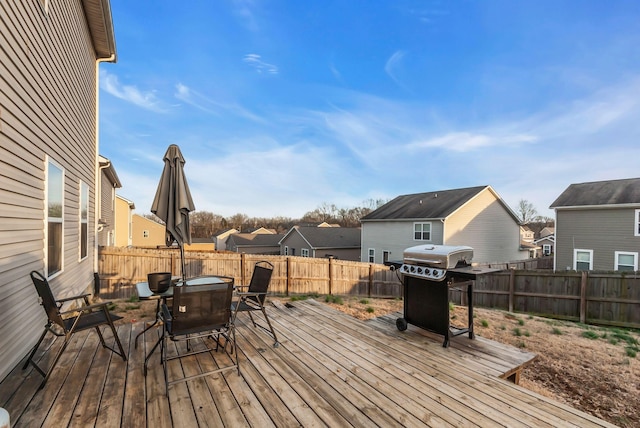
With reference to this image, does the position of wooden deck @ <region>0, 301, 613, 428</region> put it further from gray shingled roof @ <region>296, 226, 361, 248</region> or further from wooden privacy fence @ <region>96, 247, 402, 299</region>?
gray shingled roof @ <region>296, 226, 361, 248</region>

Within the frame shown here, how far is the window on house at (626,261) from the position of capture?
12.1m

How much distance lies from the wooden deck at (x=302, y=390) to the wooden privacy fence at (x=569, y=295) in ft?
21.8

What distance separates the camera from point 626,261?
488 inches

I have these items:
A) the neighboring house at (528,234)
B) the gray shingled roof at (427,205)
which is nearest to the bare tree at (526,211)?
the neighboring house at (528,234)

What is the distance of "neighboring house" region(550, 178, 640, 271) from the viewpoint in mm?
12336

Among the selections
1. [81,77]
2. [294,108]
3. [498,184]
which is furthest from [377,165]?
[81,77]

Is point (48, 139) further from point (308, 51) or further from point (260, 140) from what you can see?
point (260, 140)

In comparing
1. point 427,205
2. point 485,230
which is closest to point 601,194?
point 485,230

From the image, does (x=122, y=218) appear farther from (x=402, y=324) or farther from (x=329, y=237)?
(x=402, y=324)

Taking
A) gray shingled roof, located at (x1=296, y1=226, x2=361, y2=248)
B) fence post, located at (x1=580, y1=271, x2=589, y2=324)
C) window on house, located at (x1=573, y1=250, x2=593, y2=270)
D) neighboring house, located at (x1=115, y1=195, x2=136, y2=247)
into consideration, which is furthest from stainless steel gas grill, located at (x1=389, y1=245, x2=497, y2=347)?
gray shingled roof, located at (x1=296, y1=226, x2=361, y2=248)

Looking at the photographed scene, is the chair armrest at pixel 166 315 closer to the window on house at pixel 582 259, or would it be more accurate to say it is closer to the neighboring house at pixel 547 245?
the window on house at pixel 582 259

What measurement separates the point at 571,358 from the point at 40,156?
7.35 m

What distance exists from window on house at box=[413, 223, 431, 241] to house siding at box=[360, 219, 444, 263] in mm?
197

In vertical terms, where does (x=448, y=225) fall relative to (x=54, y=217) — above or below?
below
